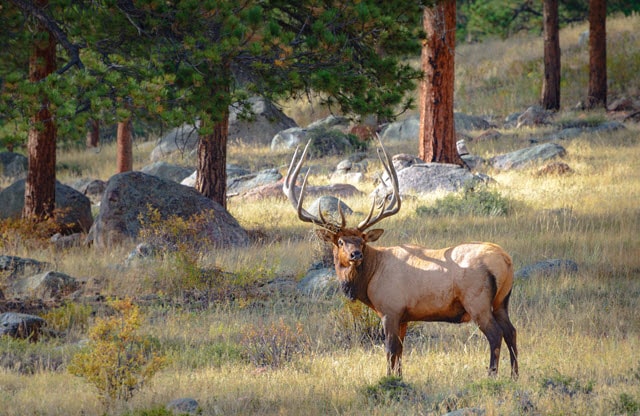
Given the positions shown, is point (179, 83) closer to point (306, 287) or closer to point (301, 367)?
point (306, 287)

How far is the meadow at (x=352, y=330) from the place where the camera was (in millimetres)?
6312

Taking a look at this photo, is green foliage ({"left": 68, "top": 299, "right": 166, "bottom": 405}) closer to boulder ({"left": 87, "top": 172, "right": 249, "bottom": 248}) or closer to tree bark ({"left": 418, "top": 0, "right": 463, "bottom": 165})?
boulder ({"left": 87, "top": 172, "right": 249, "bottom": 248})

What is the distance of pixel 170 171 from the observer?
24.5 metres

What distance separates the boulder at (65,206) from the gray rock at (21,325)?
21.7 ft

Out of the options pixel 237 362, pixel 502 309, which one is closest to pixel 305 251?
pixel 237 362

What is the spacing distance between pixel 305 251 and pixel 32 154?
5638 millimetres

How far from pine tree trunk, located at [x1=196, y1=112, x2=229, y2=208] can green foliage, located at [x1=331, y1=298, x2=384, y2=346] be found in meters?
7.09

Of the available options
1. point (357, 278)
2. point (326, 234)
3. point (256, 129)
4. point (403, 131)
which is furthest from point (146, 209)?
point (256, 129)

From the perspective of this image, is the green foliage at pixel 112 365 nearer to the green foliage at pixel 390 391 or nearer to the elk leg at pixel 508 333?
the green foliage at pixel 390 391

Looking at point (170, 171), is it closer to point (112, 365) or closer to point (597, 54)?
point (597, 54)

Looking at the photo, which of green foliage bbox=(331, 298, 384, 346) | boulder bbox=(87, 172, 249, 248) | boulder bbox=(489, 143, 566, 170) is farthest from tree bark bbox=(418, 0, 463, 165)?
green foliage bbox=(331, 298, 384, 346)

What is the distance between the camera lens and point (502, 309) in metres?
6.65

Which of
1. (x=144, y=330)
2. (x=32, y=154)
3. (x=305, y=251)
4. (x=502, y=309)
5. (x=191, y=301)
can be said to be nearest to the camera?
(x=502, y=309)

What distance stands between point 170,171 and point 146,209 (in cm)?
1082
